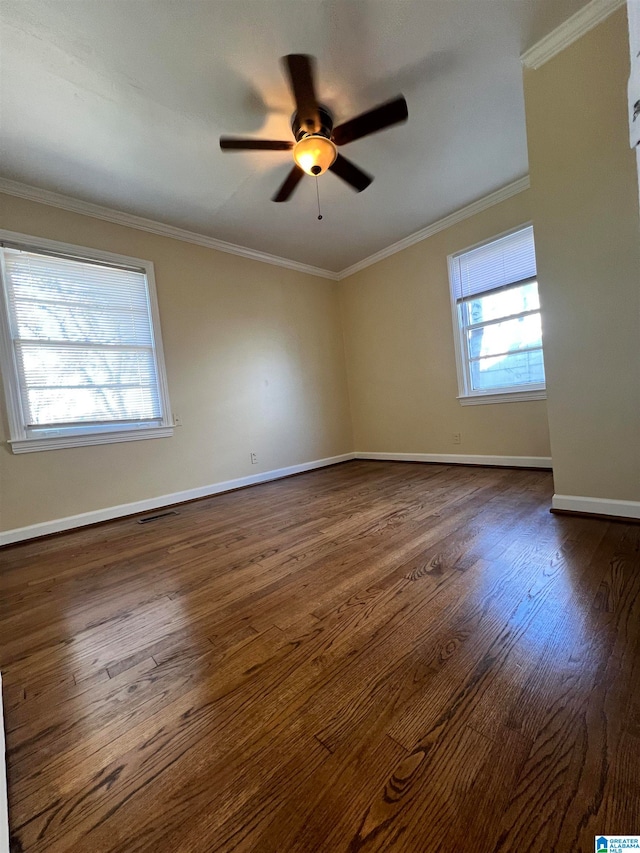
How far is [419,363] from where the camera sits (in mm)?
4191

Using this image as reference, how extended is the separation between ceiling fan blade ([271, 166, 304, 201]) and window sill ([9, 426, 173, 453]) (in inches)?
92.5

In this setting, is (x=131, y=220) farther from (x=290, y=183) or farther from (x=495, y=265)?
(x=495, y=265)

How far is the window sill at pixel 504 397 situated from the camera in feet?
10.6

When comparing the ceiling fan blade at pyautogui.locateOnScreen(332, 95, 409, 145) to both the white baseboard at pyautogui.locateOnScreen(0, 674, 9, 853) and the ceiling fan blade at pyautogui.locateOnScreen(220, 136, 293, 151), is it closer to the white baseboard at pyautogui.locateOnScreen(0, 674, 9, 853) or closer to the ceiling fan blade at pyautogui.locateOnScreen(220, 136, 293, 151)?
the ceiling fan blade at pyautogui.locateOnScreen(220, 136, 293, 151)

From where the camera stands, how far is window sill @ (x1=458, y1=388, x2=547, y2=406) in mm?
3244

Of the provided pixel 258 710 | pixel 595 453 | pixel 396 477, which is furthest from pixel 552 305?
pixel 258 710

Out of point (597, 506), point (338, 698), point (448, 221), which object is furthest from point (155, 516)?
point (448, 221)

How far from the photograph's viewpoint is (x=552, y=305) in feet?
6.56

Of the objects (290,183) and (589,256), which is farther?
(290,183)

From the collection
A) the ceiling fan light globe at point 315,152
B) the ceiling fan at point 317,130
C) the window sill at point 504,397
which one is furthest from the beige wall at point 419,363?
the ceiling fan light globe at point 315,152

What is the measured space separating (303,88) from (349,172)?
655 millimetres

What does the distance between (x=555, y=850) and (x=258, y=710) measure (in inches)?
27.0

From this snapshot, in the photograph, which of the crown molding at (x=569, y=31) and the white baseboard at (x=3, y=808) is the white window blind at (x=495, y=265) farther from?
the white baseboard at (x=3, y=808)

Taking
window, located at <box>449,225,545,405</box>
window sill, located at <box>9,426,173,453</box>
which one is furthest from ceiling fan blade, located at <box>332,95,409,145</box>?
window sill, located at <box>9,426,173,453</box>
